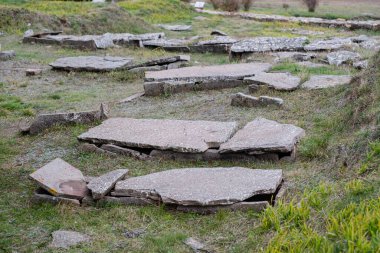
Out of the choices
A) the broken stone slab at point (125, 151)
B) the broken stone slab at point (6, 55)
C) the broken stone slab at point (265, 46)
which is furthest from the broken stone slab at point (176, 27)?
the broken stone slab at point (125, 151)

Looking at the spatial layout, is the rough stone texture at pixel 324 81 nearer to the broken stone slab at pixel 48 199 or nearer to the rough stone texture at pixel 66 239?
the broken stone slab at pixel 48 199

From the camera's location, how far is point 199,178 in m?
4.78

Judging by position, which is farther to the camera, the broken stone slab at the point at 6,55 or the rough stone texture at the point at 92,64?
the broken stone slab at the point at 6,55

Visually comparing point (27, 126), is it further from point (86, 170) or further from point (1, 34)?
point (1, 34)

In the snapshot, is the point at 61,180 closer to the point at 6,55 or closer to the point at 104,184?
the point at 104,184

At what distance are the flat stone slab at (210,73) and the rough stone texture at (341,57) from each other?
4.24ft

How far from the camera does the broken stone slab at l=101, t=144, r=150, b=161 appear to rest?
5.64 metres

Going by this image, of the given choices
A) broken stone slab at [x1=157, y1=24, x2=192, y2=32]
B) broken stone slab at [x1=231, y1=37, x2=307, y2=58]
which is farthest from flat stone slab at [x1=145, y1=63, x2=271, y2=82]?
broken stone slab at [x1=157, y1=24, x2=192, y2=32]

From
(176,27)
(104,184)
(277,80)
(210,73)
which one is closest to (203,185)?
(104,184)

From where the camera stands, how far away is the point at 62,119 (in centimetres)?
683

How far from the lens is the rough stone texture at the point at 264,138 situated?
528 centimetres

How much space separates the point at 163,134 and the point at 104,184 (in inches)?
53.0

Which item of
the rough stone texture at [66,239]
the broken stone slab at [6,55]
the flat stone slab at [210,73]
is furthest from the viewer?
the broken stone slab at [6,55]

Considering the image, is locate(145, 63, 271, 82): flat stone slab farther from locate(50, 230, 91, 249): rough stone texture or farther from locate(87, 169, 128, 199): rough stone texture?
locate(50, 230, 91, 249): rough stone texture
